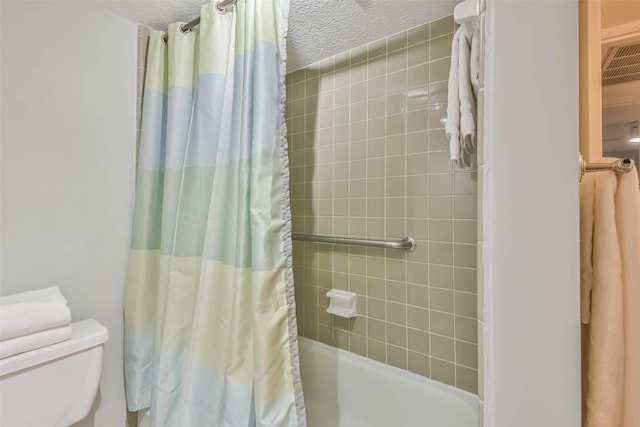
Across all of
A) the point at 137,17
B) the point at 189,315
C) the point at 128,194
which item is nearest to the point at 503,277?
the point at 189,315

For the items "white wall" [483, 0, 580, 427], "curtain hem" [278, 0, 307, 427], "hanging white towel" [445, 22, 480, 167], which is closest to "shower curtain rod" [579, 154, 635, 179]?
"white wall" [483, 0, 580, 427]

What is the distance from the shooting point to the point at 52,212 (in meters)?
1.09

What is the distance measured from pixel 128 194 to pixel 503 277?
1396mm

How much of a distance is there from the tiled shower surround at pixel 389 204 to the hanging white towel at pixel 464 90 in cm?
28

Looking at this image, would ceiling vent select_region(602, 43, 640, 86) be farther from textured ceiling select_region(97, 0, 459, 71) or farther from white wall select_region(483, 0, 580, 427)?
white wall select_region(483, 0, 580, 427)

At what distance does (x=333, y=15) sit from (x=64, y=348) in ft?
5.13

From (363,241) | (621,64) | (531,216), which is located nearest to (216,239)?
(363,241)

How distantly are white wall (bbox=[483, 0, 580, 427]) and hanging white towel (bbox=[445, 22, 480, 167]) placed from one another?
275 mm

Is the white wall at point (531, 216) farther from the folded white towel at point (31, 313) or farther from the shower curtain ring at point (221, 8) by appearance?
the folded white towel at point (31, 313)


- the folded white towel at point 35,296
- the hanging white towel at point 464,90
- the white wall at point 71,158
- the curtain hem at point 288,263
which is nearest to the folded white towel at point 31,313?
the folded white towel at point 35,296

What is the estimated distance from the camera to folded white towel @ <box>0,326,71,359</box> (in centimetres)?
85

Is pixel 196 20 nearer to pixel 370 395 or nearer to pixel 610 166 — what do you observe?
pixel 610 166

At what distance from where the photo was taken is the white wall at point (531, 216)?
Result: 52 centimetres

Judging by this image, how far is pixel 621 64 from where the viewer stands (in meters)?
1.10
